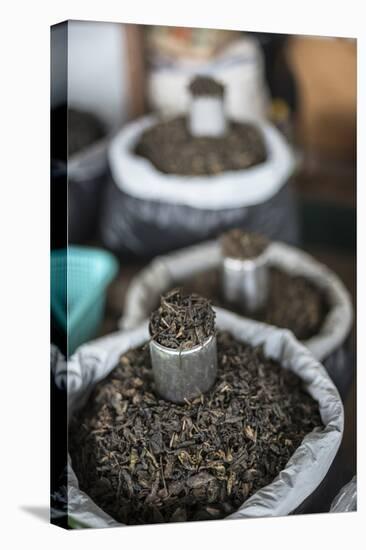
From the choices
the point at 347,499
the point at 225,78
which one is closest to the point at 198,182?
the point at 225,78

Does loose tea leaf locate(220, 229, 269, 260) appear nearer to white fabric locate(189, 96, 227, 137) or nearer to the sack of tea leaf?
the sack of tea leaf

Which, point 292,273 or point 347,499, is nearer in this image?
point 347,499

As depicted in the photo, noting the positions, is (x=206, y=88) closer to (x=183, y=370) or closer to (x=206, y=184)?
(x=206, y=184)

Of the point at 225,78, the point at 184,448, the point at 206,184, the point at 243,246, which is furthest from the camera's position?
the point at 225,78

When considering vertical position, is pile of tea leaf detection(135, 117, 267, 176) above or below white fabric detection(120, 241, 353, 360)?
above

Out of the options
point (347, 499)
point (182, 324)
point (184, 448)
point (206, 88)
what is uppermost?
point (206, 88)

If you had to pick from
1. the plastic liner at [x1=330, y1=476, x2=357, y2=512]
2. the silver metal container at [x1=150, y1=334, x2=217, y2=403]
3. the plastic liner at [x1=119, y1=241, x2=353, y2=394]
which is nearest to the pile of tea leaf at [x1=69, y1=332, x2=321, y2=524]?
the silver metal container at [x1=150, y1=334, x2=217, y2=403]
